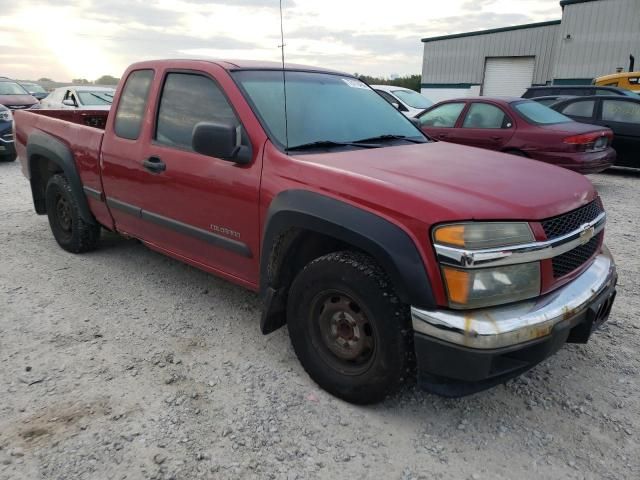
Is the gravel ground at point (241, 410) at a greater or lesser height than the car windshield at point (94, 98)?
lesser

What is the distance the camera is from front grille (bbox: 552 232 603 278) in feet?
7.95

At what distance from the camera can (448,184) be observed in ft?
7.98

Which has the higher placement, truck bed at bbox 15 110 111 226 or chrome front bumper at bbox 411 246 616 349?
truck bed at bbox 15 110 111 226

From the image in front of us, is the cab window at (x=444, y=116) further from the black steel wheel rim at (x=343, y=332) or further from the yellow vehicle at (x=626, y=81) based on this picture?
the yellow vehicle at (x=626, y=81)

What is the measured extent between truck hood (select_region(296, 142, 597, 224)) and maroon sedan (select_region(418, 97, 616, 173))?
15.6 feet

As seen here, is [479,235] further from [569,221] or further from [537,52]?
[537,52]

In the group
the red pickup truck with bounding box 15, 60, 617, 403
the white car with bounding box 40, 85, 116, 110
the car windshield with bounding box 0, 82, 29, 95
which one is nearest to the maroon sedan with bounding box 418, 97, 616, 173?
the red pickup truck with bounding box 15, 60, 617, 403

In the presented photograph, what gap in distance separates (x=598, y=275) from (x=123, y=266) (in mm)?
3833

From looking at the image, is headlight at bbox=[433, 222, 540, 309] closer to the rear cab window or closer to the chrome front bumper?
the chrome front bumper

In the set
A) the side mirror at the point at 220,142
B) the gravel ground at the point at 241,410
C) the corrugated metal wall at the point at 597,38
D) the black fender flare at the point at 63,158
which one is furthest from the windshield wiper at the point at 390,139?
the corrugated metal wall at the point at 597,38

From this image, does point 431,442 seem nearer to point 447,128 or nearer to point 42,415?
point 42,415

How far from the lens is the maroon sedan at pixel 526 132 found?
7535 millimetres

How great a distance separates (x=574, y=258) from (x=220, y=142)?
196 cm

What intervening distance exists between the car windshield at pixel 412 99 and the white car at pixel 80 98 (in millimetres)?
7146
